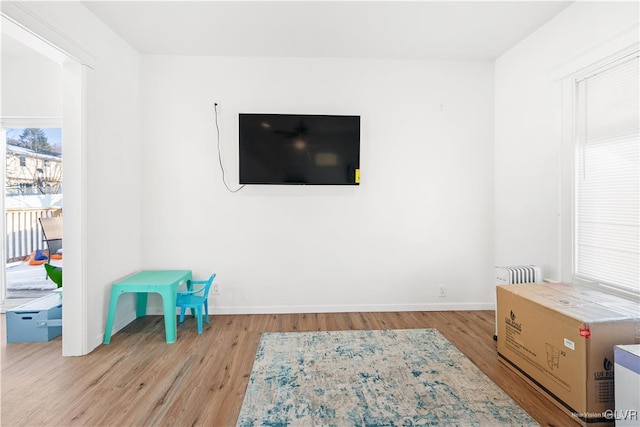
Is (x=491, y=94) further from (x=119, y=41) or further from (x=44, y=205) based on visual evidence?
(x=44, y=205)

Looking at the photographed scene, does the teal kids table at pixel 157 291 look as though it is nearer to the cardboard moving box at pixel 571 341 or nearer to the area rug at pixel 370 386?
the area rug at pixel 370 386

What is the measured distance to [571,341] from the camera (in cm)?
168

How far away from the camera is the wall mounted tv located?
10.2 ft

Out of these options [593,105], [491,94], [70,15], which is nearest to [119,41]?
[70,15]

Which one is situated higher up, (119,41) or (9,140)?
(119,41)

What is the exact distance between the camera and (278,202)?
10.7 ft

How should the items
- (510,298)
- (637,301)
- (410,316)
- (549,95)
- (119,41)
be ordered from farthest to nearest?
(410,316)
(119,41)
(549,95)
(510,298)
(637,301)

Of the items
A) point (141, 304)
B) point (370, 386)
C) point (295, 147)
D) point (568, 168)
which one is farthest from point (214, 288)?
point (568, 168)

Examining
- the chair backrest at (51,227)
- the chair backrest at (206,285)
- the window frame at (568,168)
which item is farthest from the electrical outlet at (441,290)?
the chair backrest at (51,227)

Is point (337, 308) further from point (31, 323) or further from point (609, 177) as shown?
point (31, 323)

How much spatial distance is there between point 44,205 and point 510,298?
16.1 ft

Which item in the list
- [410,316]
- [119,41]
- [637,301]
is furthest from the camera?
[410,316]

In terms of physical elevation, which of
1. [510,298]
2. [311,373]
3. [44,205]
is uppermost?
[44,205]

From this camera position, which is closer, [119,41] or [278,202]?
[119,41]
